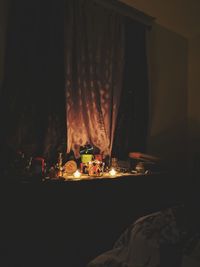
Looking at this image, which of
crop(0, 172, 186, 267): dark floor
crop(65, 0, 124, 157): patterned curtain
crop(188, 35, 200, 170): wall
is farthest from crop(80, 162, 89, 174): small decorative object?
crop(188, 35, 200, 170): wall

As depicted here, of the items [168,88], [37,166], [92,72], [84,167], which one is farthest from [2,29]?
[168,88]

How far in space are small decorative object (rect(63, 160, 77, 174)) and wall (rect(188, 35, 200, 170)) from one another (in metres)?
2.26

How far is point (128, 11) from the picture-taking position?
3381 mm

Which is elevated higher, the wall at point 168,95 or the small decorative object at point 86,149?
the wall at point 168,95

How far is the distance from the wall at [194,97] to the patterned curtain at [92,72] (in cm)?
156

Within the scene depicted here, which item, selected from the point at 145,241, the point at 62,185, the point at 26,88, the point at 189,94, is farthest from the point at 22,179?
the point at 189,94

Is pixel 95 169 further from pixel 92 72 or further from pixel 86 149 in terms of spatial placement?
pixel 92 72

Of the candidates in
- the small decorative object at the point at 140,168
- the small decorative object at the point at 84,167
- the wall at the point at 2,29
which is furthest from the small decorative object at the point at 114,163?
the wall at the point at 2,29

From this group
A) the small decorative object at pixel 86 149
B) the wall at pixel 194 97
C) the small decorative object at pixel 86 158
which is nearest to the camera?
the small decorative object at pixel 86 158

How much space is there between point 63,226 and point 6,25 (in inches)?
73.6

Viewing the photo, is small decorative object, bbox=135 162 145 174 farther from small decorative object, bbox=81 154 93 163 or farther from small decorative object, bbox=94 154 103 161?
small decorative object, bbox=81 154 93 163

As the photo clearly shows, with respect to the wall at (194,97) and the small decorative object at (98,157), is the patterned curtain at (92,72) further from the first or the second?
the wall at (194,97)

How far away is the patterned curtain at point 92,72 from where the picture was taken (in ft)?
9.58

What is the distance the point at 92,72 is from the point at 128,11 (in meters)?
0.97
